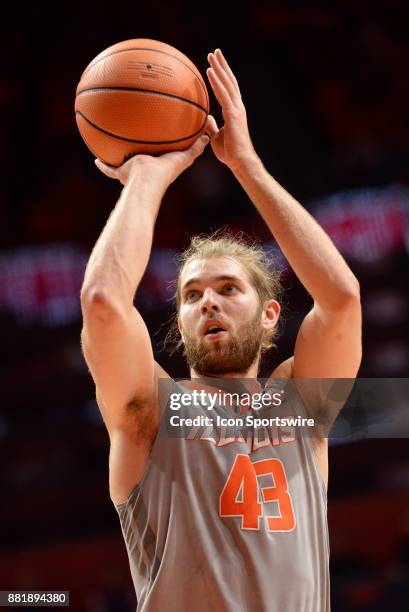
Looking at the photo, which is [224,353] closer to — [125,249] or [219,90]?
[125,249]

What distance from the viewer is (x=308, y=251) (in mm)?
2523

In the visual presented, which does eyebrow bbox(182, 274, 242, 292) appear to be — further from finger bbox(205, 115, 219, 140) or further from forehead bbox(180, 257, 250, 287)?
finger bbox(205, 115, 219, 140)

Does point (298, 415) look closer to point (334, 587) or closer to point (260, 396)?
point (260, 396)

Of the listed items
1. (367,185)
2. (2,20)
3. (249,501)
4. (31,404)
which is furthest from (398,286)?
(249,501)

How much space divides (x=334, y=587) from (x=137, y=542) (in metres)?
5.90

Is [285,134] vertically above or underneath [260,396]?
above

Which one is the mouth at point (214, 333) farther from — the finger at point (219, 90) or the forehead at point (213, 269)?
the finger at point (219, 90)

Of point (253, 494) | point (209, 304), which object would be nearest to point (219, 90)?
point (209, 304)

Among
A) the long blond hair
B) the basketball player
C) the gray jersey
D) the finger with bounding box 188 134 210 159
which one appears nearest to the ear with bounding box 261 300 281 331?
the long blond hair

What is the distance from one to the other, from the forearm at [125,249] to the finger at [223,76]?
60 centimetres

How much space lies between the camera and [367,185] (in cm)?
814

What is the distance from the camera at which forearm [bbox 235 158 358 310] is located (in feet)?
8.20

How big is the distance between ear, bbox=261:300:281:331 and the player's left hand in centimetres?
54

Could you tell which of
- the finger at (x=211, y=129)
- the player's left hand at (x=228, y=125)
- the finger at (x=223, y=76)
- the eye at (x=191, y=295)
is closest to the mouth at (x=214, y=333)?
the eye at (x=191, y=295)
